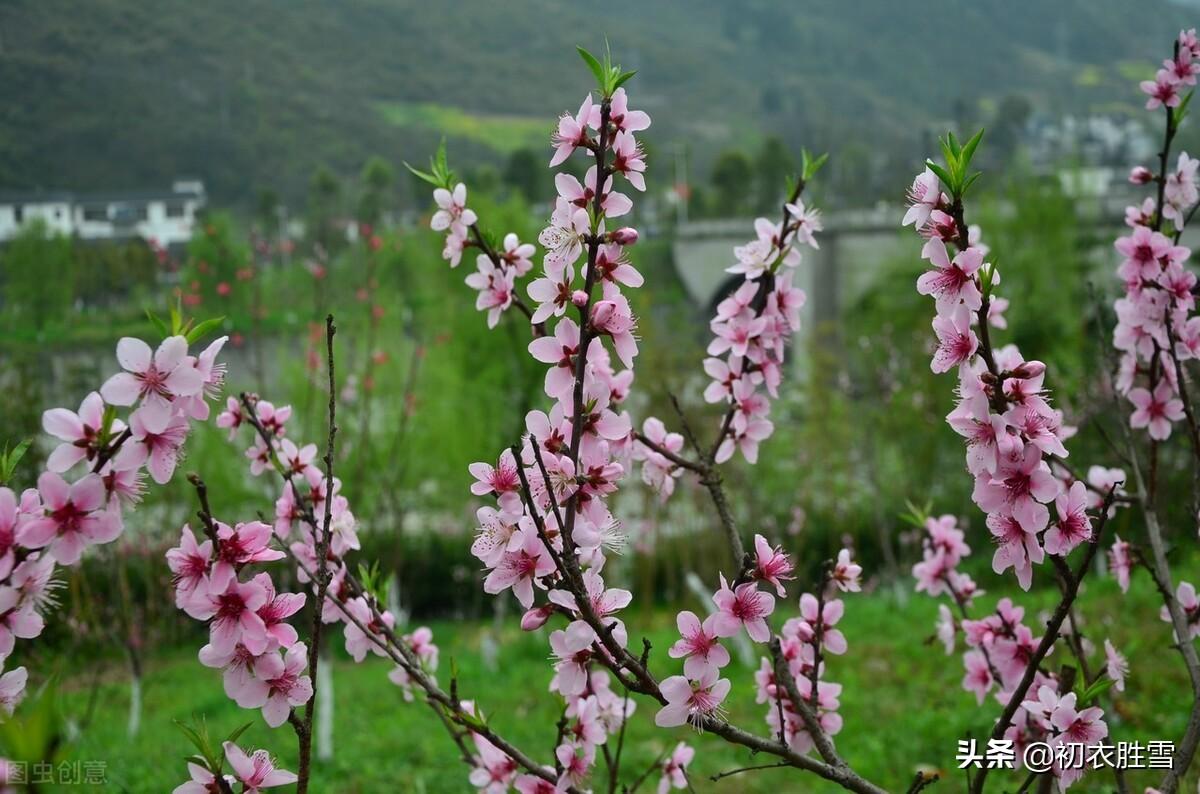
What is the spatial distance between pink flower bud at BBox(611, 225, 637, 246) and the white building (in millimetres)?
6498

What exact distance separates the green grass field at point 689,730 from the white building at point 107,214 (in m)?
3.52

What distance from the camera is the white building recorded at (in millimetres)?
7195

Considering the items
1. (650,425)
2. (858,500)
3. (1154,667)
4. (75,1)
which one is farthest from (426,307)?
(650,425)

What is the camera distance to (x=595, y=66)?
4.18ft

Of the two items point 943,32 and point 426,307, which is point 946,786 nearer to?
point 426,307

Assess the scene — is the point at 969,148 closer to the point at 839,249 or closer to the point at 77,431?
the point at 77,431

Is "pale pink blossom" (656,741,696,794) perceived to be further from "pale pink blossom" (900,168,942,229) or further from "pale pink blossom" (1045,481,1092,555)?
"pale pink blossom" (900,168,942,229)

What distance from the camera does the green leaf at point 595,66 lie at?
4.11 ft

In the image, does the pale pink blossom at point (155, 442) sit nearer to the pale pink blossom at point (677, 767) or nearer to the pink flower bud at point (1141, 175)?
the pale pink blossom at point (677, 767)

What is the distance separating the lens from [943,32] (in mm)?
38312

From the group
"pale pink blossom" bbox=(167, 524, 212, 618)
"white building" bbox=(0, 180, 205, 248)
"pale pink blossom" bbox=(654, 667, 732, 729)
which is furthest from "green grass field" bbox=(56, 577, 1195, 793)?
"white building" bbox=(0, 180, 205, 248)

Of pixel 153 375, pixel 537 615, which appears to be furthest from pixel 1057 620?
pixel 153 375

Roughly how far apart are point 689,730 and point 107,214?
6.63 metres

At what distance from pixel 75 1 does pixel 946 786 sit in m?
8.99
